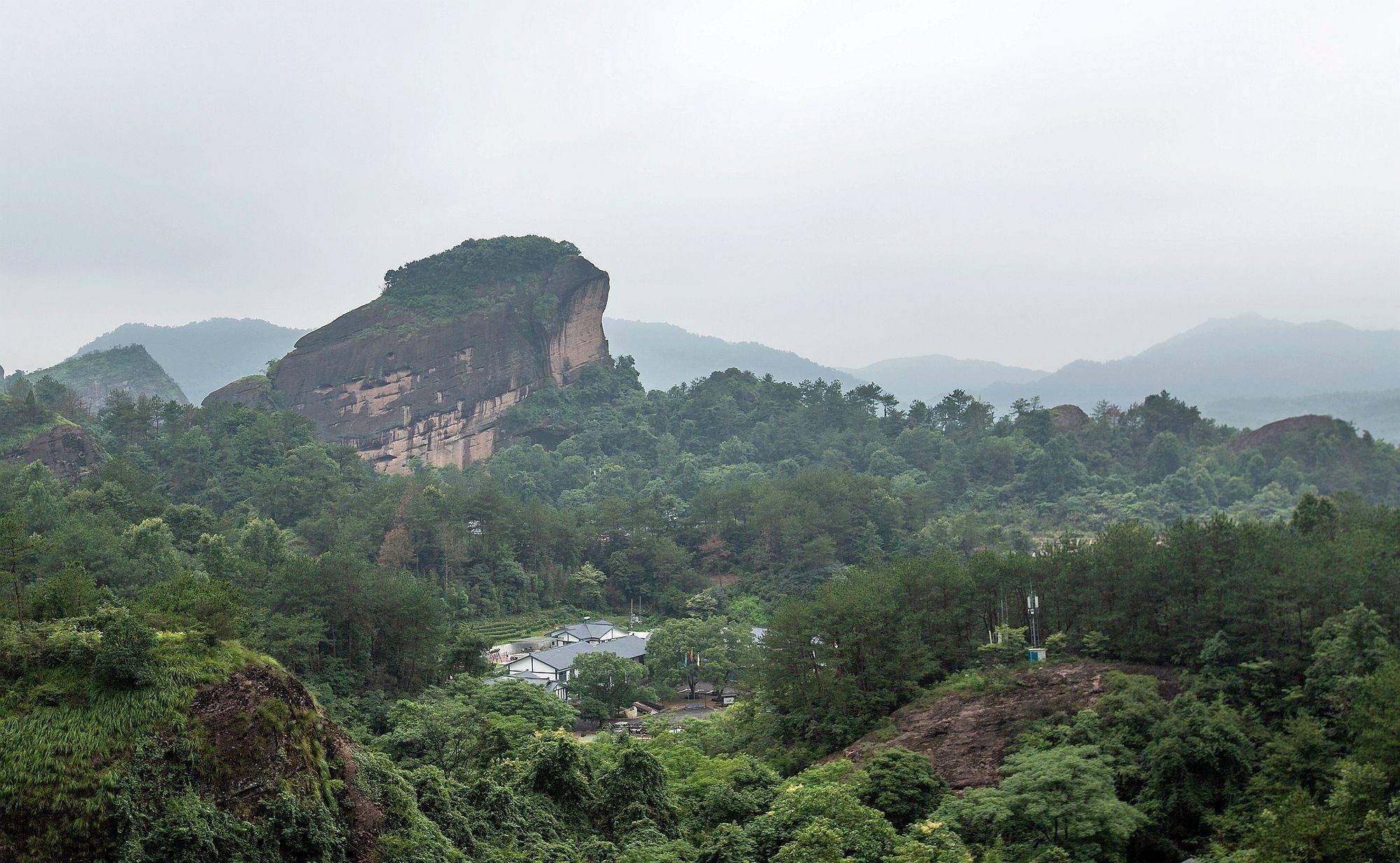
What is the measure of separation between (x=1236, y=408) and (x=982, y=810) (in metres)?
176

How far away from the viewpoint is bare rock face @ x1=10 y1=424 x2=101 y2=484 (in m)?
42.2

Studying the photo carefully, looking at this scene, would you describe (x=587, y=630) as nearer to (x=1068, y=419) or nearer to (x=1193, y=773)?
(x=1193, y=773)

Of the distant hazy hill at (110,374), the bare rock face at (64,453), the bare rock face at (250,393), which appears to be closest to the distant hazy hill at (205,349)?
the distant hazy hill at (110,374)

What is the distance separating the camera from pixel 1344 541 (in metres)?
20.3

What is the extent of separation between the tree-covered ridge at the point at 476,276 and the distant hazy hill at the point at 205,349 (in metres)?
112

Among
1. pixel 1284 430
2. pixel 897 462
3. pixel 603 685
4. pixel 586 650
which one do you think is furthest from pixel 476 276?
pixel 1284 430

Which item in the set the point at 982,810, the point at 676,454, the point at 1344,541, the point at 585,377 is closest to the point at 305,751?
the point at 982,810

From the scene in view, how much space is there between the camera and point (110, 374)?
291 ft

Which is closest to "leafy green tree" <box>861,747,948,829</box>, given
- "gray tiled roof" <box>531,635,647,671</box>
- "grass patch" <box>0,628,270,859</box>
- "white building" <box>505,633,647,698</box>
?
"grass patch" <box>0,628,270,859</box>

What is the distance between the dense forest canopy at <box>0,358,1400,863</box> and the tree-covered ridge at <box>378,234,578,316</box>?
1022 inches

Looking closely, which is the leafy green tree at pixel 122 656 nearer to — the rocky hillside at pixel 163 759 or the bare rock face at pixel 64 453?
the rocky hillside at pixel 163 759

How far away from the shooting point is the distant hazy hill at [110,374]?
85.9 meters

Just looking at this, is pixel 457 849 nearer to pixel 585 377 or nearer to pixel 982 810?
pixel 982 810

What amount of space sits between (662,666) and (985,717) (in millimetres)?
16541
